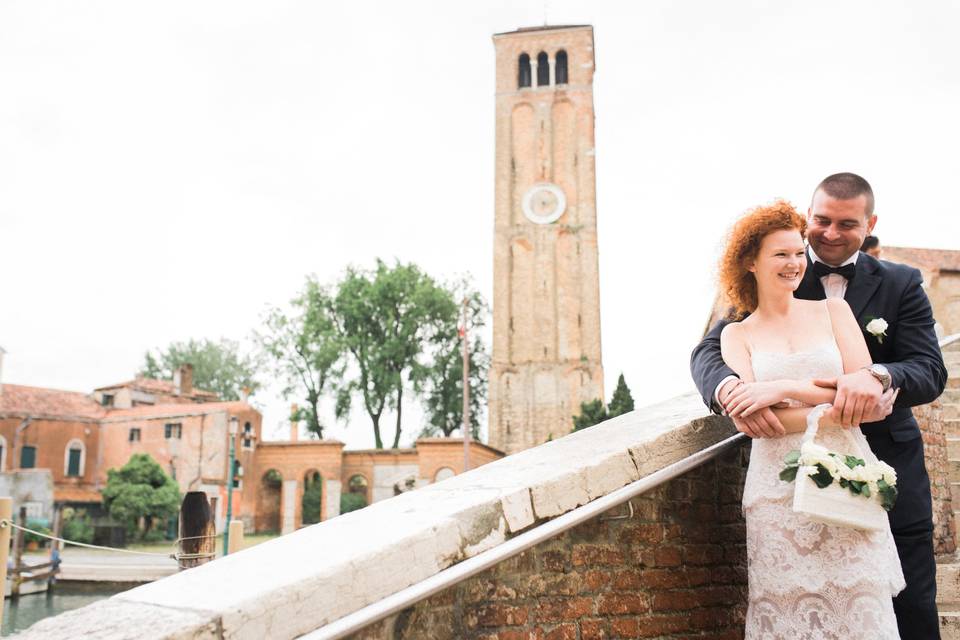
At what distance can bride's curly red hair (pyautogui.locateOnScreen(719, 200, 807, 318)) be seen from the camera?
275 centimetres

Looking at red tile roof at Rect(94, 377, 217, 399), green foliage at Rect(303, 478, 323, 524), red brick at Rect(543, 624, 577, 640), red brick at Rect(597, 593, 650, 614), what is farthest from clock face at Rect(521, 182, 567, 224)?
red brick at Rect(543, 624, 577, 640)

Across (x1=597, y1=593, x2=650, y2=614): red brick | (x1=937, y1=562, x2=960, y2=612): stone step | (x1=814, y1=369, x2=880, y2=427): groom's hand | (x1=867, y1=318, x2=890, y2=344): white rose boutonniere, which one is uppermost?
(x1=867, y1=318, x2=890, y2=344): white rose boutonniere

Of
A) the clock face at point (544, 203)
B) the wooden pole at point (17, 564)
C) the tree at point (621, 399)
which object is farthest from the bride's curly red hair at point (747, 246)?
the clock face at point (544, 203)

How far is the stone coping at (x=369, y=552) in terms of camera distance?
5.93ft

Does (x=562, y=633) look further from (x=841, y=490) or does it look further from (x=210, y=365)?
(x=210, y=365)

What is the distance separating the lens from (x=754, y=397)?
8.32 feet

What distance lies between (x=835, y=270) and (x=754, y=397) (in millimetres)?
770

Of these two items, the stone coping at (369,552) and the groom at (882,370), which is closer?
the stone coping at (369,552)

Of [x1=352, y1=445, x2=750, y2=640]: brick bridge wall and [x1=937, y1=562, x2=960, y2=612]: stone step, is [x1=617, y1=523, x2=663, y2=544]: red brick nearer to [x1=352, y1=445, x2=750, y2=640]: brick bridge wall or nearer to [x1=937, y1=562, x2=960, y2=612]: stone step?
[x1=352, y1=445, x2=750, y2=640]: brick bridge wall

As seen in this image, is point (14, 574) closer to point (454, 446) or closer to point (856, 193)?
point (454, 446)

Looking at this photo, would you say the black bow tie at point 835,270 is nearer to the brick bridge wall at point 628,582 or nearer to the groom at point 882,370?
the groom at point 882,370

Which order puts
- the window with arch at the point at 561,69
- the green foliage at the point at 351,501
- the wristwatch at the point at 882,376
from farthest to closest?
the window with arch at the point at 561,69, the green foliage at the point at 351,501, the wristwatch at the point at 882,376

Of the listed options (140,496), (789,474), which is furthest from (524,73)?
(789,474)

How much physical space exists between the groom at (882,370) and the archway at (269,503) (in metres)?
31.5
